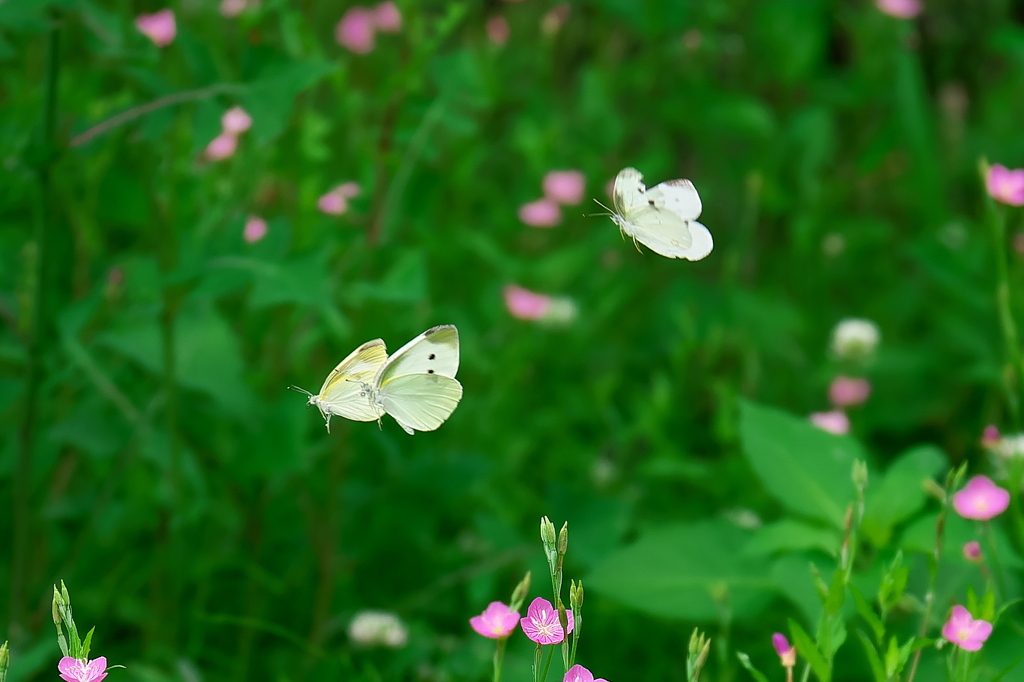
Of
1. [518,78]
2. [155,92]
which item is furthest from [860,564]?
[518,78]

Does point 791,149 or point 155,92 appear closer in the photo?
point 155,92

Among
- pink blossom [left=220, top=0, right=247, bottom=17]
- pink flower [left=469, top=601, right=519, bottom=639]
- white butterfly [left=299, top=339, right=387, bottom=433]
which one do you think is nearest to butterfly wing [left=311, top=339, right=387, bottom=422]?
white butterfly [left=299, top=339, right=387, bottom=433]

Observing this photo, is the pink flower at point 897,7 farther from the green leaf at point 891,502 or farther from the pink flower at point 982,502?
A: the pink flower at point 982,502

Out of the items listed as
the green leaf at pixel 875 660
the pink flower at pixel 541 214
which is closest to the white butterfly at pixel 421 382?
the green leaf at pixel 875 660

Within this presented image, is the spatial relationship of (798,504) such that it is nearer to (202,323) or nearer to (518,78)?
(202,323)

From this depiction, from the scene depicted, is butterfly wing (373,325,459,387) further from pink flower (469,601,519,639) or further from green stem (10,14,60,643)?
green stem (10,14,60,643)
